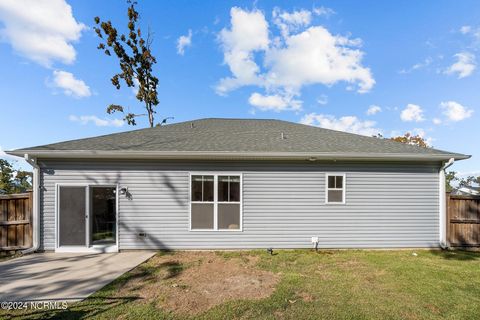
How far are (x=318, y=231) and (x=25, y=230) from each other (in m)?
8.50

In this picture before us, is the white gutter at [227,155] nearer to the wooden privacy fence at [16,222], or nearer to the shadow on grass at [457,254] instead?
the wooden privacy fence at [16,222]

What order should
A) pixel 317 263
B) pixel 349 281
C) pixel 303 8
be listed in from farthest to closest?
pixel 303 8, pixel 317 263, pixel 349 281

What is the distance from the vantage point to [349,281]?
4641mm

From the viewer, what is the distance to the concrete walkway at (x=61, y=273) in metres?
4.11

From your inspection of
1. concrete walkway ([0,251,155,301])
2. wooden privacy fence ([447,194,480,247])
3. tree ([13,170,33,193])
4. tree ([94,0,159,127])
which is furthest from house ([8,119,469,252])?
tree ([13,170,33,193])

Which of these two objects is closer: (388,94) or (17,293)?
(17,293)

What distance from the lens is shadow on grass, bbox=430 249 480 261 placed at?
6230mm

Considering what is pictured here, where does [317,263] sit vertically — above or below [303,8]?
below

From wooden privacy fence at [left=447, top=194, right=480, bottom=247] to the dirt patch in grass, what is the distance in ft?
20.1

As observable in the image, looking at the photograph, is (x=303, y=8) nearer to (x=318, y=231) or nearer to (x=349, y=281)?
(x=318, y=231)

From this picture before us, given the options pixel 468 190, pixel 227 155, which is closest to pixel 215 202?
pixel 227 155

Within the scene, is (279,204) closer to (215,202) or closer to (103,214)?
(215,202)

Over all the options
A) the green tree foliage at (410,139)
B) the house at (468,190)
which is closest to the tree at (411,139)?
the green tree foliage at (410,139)

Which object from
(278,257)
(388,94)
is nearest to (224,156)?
(278,257)
